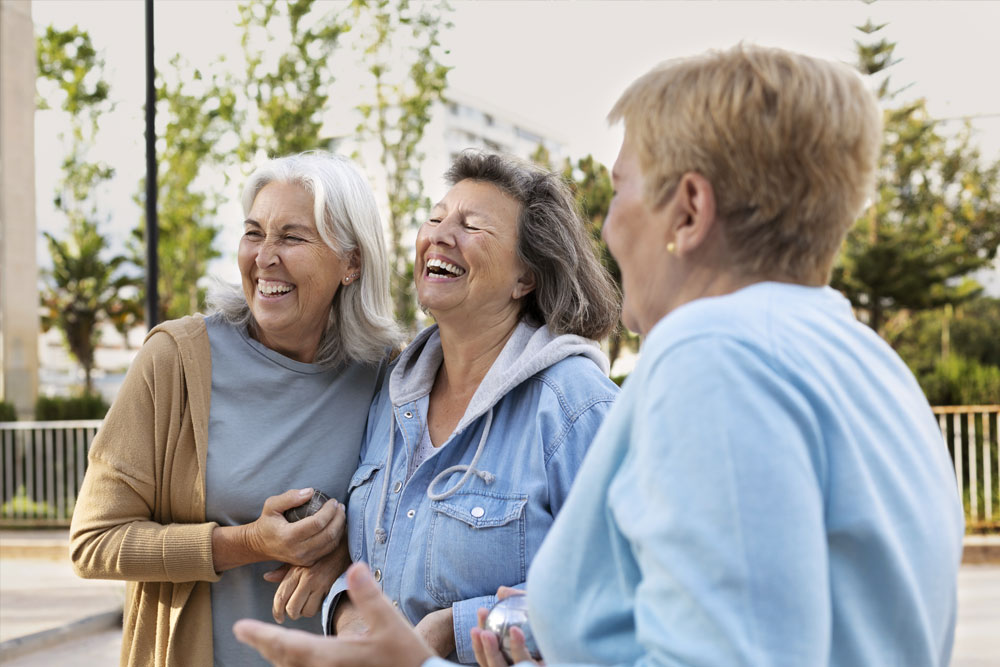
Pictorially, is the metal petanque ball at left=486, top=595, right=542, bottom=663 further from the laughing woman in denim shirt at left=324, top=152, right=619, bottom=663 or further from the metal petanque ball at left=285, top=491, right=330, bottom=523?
the metal petanque ball at left=285, top=491, right=330, bottom=523

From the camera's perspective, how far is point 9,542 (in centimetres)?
1027

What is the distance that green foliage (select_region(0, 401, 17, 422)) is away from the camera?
12.2 meters

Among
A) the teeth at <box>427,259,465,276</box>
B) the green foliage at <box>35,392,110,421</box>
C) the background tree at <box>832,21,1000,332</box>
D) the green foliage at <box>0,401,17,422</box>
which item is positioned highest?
the teeth at <box>427,259,465,276</box>

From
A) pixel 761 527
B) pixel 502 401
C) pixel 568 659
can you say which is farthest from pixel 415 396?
pixel 761 527

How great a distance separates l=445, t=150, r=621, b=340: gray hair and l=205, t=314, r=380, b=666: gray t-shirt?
0.54 m

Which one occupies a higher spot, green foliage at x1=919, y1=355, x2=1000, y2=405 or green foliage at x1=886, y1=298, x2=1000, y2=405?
green foliage at x1=919, y1=355, x2=1000, y2=405

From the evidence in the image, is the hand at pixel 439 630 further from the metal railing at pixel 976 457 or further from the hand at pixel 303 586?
the metal railing at pixel 976 457

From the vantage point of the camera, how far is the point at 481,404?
206cm

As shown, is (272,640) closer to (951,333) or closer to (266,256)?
(266,256)

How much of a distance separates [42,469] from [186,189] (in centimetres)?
454

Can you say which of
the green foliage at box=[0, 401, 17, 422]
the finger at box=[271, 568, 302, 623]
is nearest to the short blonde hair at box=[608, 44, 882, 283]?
the finger at box=[271, 568, 302, 623]

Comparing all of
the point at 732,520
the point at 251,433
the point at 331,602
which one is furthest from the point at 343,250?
the point at 732,520

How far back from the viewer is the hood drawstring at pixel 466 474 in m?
1.97

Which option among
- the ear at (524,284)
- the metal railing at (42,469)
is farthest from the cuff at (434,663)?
the metal railing at (42,469)
